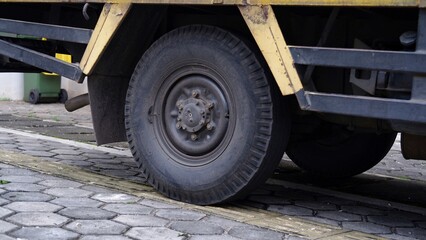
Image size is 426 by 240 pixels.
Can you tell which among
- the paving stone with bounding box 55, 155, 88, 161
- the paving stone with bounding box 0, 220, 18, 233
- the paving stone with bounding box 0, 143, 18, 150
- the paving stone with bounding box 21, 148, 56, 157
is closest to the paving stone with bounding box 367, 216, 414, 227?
the paving stone with bounding box 0, 220, 18, 233

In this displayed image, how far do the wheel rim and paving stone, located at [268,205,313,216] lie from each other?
513 mm

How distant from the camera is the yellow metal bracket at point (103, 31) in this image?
3.95 m

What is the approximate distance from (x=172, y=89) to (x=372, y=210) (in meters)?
1.44

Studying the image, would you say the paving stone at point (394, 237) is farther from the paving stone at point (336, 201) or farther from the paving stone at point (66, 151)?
the paving stone at point (66, 151)

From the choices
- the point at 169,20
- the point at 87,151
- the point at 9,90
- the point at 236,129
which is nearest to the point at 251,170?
the point at 236,129

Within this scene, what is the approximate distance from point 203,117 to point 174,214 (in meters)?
0.59

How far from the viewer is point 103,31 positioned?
402 centimetres

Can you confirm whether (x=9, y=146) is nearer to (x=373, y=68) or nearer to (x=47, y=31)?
(x=47, y=31)

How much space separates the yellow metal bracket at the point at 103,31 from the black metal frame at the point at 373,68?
114 centimetres

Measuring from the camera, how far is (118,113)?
4.53 metres

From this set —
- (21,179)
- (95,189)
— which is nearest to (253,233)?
(95,189)

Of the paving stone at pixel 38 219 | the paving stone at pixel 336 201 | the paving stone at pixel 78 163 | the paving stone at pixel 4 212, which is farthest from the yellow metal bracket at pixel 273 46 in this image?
the paving stone at pixel 78 163

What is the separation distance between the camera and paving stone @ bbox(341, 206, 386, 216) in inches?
158

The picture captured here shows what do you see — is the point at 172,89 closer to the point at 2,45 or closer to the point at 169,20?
the point at 169,20
